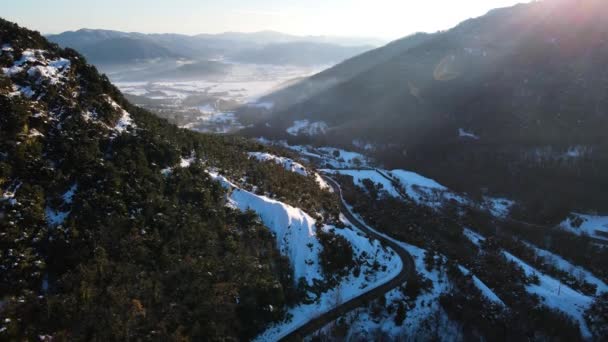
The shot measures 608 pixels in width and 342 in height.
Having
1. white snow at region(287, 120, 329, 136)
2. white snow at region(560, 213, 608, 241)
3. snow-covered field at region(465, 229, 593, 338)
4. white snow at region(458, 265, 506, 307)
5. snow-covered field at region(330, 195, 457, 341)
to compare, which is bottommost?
white snow at region(560, 213, 608, 241)

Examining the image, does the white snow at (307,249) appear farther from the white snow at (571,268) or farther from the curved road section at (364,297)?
the white snow at (571,268)

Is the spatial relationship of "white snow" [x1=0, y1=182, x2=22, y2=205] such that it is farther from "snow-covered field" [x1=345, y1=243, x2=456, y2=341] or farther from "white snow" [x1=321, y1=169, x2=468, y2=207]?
"white snow" [x1=321, y1=169, x2=468, y2=207]

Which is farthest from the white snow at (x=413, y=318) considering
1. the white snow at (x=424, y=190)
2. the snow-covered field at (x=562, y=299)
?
the white snow at (x=424, y=190)

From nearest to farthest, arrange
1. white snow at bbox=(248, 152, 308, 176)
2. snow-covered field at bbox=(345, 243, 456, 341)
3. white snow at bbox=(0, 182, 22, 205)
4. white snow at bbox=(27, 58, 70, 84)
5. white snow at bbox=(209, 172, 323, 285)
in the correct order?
white snow at bbox=(0, 182, 22, 205), snow-covered field at bbox=(345, 243, 456, 341), white snow at bbox=(27, 58, 70, 84), white snow at bbox=(209, 172, 323, 285), white snow at bbox=(248, 152, 308, 176)

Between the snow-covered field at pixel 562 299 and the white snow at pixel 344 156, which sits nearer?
the snow-covered field at pixel 562 299

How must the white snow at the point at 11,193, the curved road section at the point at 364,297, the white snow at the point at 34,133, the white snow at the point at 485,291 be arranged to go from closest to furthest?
the white snow at the point at 11,193 → the white snow at the point at 34,133 → the curved road section at the point at 364,297 → the white snow at the point at 485,291

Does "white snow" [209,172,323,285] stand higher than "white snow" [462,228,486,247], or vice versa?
"white snow" [209,172,323,285]

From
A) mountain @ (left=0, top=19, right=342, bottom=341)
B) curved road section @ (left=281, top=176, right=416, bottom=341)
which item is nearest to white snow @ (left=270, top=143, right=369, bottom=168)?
curved road section @ (left=281, top=176, right=416, bottom=341)
